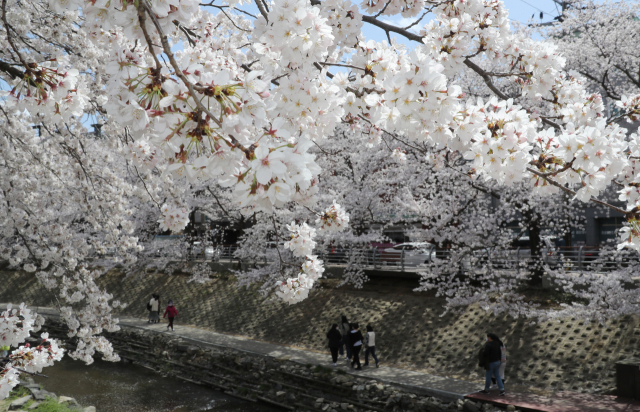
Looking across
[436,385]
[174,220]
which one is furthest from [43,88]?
[436,385]

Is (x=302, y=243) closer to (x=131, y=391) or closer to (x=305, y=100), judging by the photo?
(x=305, y=100)

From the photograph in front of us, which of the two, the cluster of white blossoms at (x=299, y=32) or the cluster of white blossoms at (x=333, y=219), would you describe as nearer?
the cluster of white blossoms at (x=299, y=32)

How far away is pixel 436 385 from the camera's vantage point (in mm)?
9156

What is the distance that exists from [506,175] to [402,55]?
96 centimetres

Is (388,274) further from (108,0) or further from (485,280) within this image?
(108,0)

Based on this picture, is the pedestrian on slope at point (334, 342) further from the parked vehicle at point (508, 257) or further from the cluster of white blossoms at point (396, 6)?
the cluster of white blossoms at point (396, 6)

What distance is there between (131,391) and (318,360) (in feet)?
14.9

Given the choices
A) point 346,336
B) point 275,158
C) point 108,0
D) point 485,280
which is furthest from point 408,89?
point 485,280

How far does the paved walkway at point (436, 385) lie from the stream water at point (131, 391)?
1913mm

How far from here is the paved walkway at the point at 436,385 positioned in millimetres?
7550

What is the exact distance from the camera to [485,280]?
44.0ft

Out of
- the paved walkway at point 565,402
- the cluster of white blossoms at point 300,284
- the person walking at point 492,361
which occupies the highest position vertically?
the cluster of white blossoms at point 300,284

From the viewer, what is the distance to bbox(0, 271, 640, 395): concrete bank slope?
30.5 ft

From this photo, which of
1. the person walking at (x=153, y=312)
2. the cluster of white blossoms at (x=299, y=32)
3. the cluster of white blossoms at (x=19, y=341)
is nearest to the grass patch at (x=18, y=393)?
the cluster of white blossoms at (x=19, y=341)
